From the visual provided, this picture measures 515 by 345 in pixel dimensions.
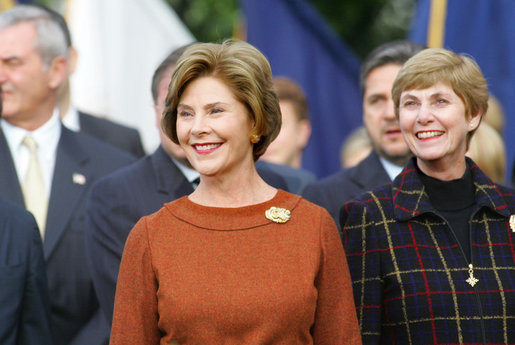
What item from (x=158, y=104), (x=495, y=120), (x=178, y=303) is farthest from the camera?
(x=495, y=120)

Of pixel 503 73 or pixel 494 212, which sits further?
pixel 503 73

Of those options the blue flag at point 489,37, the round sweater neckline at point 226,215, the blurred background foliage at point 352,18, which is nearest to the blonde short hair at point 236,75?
the round sweater neckline at point 226,215

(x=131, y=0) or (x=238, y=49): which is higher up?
(x=131, y=0)

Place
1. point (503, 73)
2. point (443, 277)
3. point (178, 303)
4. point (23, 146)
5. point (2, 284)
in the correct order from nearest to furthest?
point (178, 303)
point (443, 277)
point (2, 284)
point (23, 146)
point (503, 73)

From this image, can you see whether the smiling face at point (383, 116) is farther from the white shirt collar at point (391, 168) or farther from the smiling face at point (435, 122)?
the smiling face at point (435, 122)

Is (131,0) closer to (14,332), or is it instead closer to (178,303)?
(14,332)

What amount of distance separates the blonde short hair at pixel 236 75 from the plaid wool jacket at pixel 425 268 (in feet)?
2.19

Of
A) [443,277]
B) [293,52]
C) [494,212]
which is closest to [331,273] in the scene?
[443,277]

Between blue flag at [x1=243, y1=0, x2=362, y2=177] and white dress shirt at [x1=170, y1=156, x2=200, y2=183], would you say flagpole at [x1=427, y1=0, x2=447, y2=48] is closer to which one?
blue flag at [x1=243, y1=0, x2=362, y2=177]

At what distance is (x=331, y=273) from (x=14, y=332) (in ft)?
5.01

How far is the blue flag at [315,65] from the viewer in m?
9.28

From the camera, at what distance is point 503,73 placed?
7.76 metres

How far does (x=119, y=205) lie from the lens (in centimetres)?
471

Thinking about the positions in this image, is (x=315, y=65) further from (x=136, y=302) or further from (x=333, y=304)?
(x=136, y=302)
